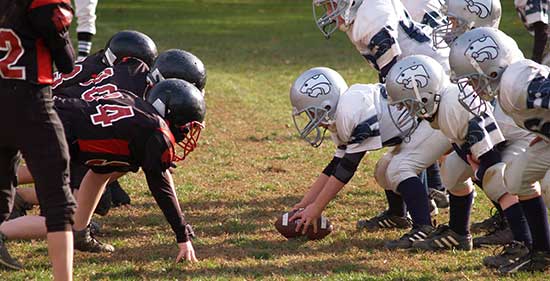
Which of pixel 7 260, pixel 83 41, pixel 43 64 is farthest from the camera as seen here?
pixel 83 41

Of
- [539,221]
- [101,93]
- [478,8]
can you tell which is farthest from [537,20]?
[101,93]

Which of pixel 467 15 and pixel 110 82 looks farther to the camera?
pixel 467 15

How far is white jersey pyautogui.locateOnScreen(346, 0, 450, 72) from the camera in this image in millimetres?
6500

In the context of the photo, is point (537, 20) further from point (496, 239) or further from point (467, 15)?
point (496, 239)

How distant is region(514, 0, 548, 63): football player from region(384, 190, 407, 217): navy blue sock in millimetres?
1493

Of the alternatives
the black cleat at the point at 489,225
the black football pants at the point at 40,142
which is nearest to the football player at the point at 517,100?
the black cleat at the point at 489,225

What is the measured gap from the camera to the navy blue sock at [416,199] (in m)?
5.93

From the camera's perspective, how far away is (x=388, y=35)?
6.51 meters

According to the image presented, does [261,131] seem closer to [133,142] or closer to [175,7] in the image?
[133,142]

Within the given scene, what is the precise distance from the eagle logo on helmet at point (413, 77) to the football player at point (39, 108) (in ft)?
6.59

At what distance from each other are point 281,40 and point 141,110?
14296mm

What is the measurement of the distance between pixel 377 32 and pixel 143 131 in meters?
2.10

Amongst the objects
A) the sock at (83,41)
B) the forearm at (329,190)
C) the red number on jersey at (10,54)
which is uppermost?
the red number on jersey at (10,54)

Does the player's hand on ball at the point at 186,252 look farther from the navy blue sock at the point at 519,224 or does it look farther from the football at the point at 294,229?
the navy blue sock at the point at 519,224
